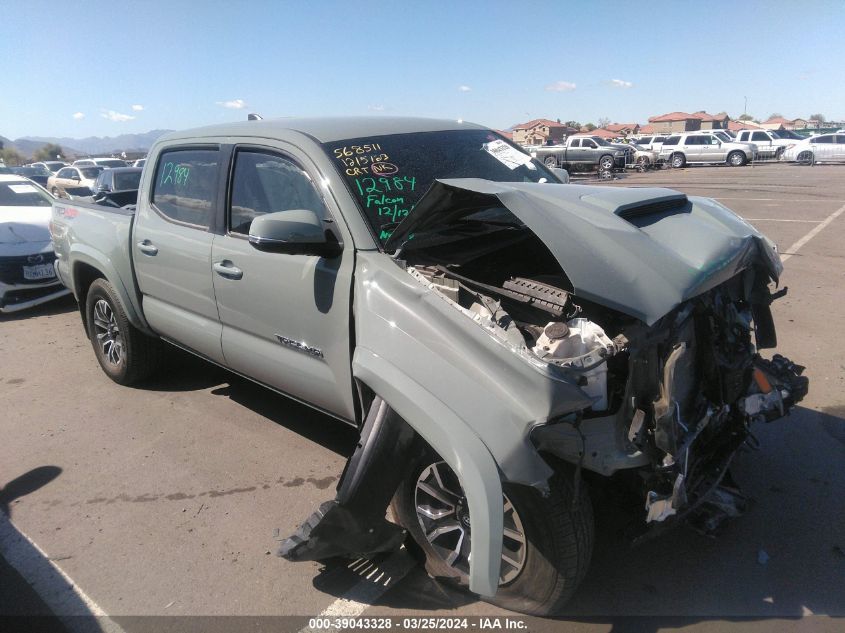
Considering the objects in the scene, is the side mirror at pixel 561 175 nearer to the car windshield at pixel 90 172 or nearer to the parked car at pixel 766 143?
the car windshield at pixel 90 172

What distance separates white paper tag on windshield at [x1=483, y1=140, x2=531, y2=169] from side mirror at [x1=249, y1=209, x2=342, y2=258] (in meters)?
1.43

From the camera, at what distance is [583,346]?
2168mm

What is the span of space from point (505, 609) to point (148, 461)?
96.3 inches

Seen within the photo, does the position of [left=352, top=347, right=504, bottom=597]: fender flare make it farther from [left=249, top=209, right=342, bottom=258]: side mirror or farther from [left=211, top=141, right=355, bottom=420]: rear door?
[left=249, top=209, right=342, bottom=258]: side mirror

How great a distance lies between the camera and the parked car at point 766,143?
30.5 meters

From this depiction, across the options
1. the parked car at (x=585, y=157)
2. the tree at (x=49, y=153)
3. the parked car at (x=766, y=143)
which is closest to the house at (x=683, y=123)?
the parked car at (x=766, y=143)

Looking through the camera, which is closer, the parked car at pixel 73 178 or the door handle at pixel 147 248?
the door handle at pixel 147 248

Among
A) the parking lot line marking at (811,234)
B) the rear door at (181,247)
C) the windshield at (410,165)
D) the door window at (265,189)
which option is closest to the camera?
the windshield at (410,165)

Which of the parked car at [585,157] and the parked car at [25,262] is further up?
the parked car at [25,262]

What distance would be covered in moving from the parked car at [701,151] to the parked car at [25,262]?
95.6 ft

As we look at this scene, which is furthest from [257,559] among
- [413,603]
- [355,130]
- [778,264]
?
[778,264]

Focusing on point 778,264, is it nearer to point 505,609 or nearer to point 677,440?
point 677,440

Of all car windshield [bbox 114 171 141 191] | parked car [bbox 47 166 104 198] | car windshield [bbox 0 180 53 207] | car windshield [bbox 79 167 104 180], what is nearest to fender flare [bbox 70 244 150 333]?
car windshield [bbox 0 180 53 207]

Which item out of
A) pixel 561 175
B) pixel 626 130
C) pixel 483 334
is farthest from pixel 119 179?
pixel 626 130
